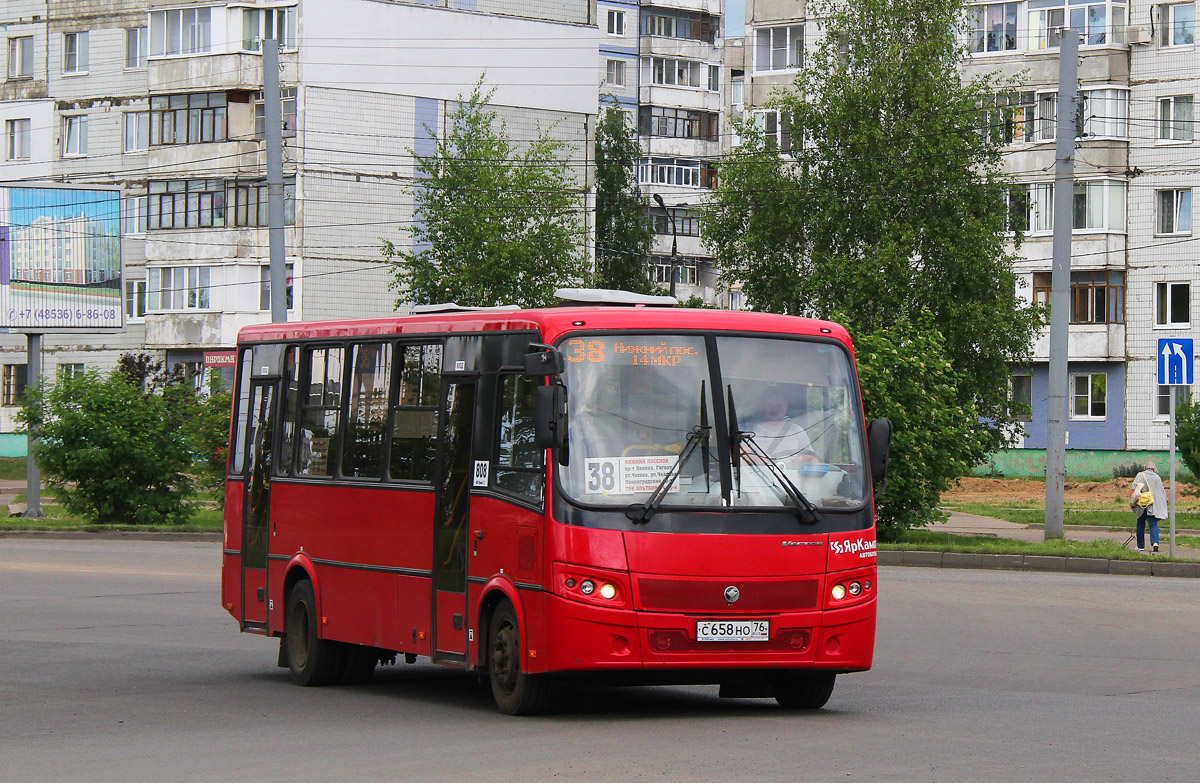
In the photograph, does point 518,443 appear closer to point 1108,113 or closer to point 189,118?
point 1108,113

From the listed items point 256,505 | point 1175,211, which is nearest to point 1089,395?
point 1175,211

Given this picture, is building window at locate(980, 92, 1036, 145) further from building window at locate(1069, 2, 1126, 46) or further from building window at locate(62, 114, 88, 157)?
building window at locate(62, 114, 88, 157)

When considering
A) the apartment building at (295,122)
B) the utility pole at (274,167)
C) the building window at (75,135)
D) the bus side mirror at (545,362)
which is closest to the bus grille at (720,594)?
the bus side mirror at (545,362)

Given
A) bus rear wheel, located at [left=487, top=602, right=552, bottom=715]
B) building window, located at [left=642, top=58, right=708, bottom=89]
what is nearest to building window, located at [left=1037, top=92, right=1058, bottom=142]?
building window, located at [left=642, top=58, right=708, bottom=89]

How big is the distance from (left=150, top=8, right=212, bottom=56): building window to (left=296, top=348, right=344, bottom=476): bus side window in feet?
172

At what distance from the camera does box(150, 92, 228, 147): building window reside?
63875mm

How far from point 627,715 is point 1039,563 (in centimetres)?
1652

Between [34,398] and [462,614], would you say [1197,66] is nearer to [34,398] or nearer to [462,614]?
[34,398]

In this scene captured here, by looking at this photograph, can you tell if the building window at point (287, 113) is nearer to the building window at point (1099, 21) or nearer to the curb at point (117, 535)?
the building window at point (1099, 21)

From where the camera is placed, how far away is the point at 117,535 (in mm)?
36688

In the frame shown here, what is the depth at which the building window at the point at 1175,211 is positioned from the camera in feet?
200

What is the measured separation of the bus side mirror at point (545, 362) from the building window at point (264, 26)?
177ft

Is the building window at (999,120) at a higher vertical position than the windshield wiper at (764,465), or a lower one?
higher

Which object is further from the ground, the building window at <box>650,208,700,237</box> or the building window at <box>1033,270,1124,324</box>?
the building window at <box>650,208,700,237</box>
